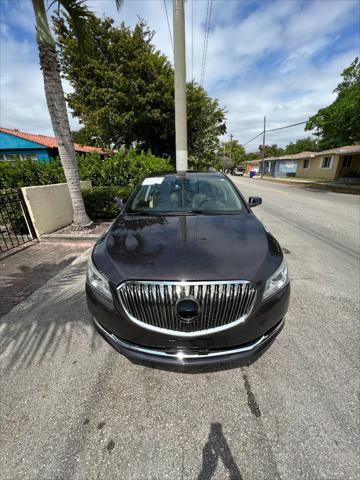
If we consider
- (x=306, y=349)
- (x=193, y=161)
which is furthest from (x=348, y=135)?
→ (x=306, y=349)

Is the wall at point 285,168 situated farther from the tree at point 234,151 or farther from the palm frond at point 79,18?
the palm frond at point 79,18

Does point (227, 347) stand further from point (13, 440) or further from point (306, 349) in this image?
point (13, 440)

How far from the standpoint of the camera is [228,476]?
1362 millimetres

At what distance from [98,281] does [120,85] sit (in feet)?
45.3

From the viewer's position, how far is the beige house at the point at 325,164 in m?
25.9

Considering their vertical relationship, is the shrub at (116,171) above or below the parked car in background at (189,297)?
above

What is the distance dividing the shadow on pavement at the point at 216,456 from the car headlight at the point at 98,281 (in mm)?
1178

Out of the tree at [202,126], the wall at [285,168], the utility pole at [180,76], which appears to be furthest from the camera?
the wall at [285,168]

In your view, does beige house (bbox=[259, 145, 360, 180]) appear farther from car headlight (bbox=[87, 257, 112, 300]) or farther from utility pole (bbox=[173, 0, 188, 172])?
Result: car headlight (bbox=[87, 257, 112, 300])

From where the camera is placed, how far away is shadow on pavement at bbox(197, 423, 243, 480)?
1371mm

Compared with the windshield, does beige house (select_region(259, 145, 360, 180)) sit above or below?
below

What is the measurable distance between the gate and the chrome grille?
15.8 ft

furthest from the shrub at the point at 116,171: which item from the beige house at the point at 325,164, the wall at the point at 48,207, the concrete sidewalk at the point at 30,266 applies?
the beige house at the point at 325,164

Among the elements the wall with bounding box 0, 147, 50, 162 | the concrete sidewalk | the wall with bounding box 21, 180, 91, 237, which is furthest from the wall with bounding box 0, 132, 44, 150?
the concrete sidewalk
